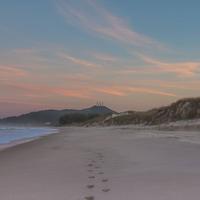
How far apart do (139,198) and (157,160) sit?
18.8 ft

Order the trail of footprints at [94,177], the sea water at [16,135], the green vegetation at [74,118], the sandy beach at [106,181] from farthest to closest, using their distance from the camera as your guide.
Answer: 1. the green vegetation at [74,118]
2. the sea water at [16,135]
3. the trail of footprints at [94,177]
4. the sandy beach at [106,181]

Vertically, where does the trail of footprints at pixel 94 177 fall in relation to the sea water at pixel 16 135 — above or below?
below

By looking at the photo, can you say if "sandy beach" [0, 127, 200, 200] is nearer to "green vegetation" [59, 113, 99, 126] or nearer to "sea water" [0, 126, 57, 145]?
"sea water" [0, 126, 57, 145]

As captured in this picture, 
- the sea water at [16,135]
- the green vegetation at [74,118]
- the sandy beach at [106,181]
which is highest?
the green vegetation at [74,118]

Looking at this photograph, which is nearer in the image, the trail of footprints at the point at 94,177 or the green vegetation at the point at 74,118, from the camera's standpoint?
the trail of footprints at the point at 94,177

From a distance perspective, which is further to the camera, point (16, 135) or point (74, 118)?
point (74, 118)

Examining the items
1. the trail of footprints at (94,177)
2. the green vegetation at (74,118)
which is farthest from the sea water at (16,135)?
the green vegetation at (74,118)

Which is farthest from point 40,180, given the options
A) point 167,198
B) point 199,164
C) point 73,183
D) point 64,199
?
point 199,164

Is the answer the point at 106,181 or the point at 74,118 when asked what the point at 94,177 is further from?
the point at 74,118

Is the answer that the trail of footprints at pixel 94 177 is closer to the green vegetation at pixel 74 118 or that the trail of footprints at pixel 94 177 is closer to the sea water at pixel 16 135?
the sea water at pixel 16 135

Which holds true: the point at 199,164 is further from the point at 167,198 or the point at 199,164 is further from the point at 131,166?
the point at 167,198

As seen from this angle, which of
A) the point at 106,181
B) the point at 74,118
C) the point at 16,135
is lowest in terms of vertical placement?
the point at 106,181

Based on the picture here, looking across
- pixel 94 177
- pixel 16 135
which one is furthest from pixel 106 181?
pixel 16 135

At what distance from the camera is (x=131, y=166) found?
11.2 metres
